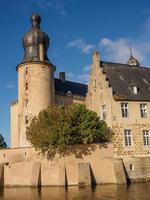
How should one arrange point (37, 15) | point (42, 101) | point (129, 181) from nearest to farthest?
point (129, 181) → point (42, 101) → point (37, 15)

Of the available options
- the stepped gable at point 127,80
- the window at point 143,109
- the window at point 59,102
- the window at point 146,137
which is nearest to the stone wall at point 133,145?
the window at point 146,137

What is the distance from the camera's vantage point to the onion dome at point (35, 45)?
57531 millimetres

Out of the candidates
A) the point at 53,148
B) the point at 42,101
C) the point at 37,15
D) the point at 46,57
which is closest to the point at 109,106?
the point at 53,148

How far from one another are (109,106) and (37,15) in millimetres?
25216

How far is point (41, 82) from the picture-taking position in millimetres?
56188

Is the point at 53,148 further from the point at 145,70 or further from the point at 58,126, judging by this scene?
the point at 145,70

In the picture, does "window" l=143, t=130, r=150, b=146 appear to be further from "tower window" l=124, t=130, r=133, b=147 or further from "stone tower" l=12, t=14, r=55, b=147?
"stone tower" l=12, t=14, r=55, b=147

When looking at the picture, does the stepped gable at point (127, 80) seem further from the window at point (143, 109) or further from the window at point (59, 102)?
the window at point (59, 102)

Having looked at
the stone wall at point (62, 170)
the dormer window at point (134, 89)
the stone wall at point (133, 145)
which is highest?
the dormer window at point (134, 89)

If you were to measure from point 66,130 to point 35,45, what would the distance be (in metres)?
22.2

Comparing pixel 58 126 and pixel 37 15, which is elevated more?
pixel 37 15

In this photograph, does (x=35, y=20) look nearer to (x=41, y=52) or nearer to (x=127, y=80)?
(x=41, y=52)

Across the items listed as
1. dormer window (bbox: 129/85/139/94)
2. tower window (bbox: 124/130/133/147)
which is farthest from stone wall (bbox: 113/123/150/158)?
dormer window (bbox: 129/85/139/94)

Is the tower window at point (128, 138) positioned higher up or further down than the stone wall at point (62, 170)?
higher up
